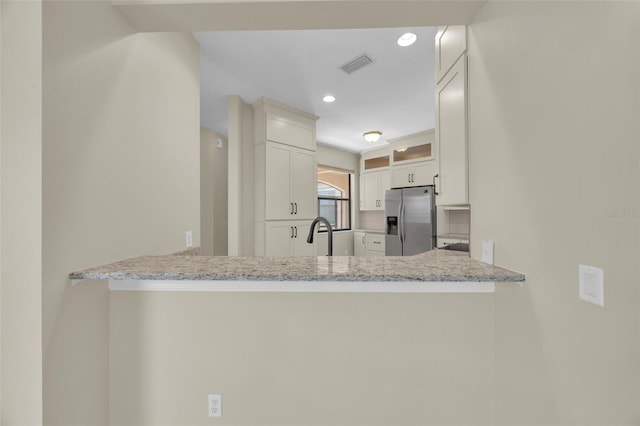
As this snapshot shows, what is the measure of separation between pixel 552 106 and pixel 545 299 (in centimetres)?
63

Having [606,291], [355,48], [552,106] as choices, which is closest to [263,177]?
[355,48]

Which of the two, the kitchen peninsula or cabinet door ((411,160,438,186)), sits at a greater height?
cabinet door ((411,160,438,186))

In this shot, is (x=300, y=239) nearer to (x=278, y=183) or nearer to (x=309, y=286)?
(x=278, y=183)

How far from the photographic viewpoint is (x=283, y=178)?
12.0 feet

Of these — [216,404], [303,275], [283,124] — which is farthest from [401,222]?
[216,404]

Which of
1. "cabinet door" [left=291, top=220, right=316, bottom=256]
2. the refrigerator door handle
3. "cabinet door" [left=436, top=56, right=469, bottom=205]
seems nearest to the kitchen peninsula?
"cabinet door" [left=436, top=56, right=469, bottom=205]

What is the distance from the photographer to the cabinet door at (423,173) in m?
4.66

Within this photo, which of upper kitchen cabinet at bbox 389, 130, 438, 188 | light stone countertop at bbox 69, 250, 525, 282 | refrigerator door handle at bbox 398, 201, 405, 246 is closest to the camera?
light stone countertop at bbox 69, 250, 525, 282

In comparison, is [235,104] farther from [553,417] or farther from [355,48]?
[553,417]

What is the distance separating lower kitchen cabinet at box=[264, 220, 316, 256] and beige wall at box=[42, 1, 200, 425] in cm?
179

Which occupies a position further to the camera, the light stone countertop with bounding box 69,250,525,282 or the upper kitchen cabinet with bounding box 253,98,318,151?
the upper kitchen cabinet with bounding box 253,98,318,151

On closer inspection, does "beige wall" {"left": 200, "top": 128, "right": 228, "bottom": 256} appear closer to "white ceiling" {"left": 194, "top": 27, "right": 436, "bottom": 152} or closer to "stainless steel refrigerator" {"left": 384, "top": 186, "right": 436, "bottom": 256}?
"white ceiling" {"left": 194, "top": 27, "right": 436, "bottom": 152}
